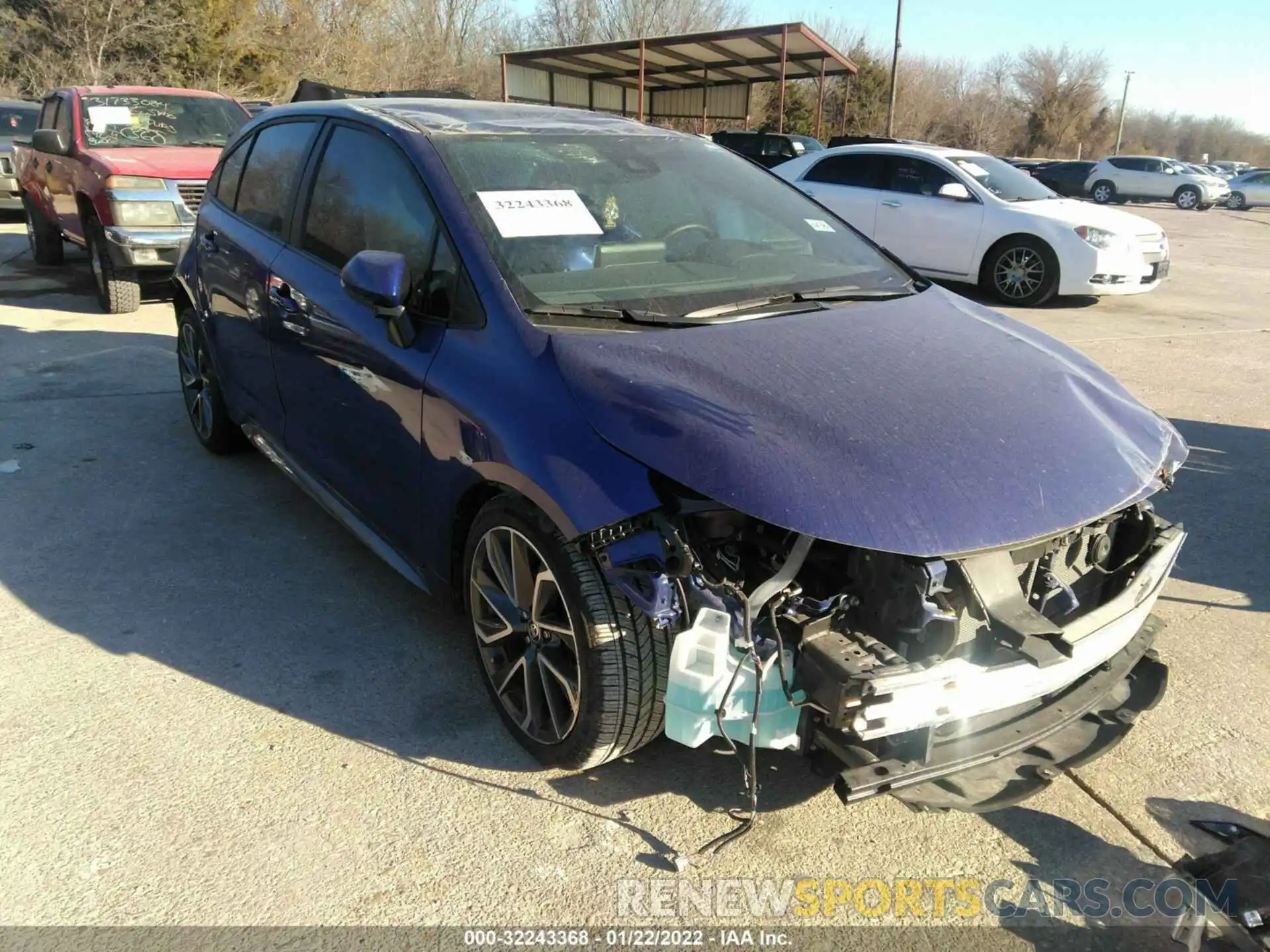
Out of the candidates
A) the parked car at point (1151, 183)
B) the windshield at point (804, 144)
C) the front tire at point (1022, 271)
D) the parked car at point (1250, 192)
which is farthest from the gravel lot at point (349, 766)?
the parked car at point (1250, 192)

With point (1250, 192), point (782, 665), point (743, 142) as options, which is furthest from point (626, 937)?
point (1250, 192)

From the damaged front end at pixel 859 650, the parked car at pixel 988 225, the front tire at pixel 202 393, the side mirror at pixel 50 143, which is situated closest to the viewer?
the damaged front end at pixel 859 650

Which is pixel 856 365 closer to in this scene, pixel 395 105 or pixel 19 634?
pixel 395 105

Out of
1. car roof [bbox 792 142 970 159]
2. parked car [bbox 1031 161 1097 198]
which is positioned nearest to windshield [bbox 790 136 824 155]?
car roof [bbox 792 142 970 159]

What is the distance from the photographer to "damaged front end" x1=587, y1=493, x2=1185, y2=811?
2133 millimetres

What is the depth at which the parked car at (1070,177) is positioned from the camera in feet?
107

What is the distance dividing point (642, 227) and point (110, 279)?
7163 millimetres

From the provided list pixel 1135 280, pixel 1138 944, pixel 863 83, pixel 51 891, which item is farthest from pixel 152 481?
pixel 863 83

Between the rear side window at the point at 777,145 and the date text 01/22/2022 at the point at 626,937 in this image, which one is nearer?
the date text 01/22/2022 at the point at 626,937

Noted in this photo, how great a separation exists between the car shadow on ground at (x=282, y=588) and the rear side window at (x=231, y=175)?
136 centimetres

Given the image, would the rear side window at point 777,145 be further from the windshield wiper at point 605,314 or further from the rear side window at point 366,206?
the windshield wiper at point 605,314

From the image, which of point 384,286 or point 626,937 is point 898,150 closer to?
point 384,286

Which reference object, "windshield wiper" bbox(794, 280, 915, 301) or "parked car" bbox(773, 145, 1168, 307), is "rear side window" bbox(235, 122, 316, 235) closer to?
"windshield wiper" bbox(794, 280, 915, 301)

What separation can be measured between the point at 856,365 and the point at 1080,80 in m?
75.6
